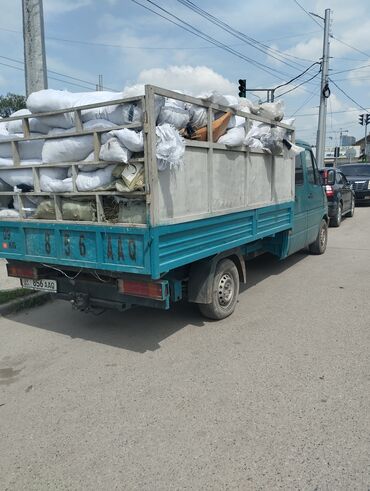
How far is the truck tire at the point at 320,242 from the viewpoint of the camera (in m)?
8.57

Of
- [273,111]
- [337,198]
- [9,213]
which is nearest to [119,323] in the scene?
[9,213]

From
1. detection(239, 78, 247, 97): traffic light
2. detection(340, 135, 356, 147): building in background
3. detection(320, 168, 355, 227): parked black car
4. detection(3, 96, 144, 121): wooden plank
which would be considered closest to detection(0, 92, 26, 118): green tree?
detection(239, 78, 247, 97): traffic light

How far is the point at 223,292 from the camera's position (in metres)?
5.02

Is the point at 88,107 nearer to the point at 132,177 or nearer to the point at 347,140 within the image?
the point at 132,177

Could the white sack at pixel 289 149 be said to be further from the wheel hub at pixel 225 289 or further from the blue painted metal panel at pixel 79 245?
the blue painted metal panel at pixel 79 245

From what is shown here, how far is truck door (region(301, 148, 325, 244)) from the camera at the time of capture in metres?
7.59

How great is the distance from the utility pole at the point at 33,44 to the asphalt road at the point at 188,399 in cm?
350

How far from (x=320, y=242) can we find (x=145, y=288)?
570cm

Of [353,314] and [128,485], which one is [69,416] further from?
[353,314]

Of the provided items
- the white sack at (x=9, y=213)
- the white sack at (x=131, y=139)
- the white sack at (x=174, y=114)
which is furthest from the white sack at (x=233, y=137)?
the white sack at (x=9, y=213)

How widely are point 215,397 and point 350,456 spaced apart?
1.07 metres

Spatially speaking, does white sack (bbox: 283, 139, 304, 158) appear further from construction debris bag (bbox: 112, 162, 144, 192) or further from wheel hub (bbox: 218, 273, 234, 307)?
construction debris bag (bbox: 112, 162, 144, 192)

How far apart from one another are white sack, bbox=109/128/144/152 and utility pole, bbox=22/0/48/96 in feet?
12.2

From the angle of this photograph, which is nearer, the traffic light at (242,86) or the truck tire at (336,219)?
the truck tire at (336,219)
